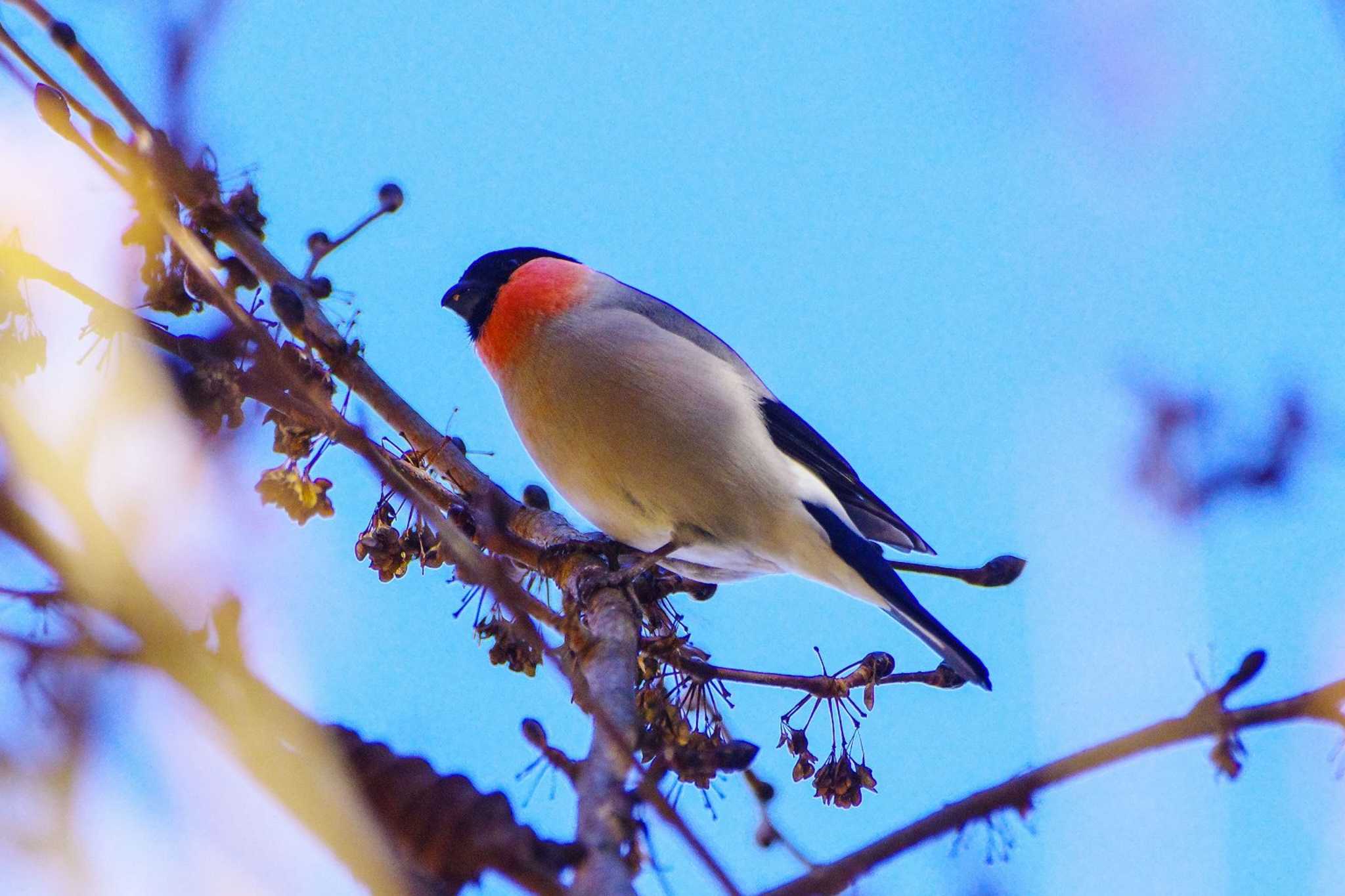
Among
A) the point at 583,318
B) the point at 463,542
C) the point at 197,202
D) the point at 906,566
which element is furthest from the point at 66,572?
the point at 583,318

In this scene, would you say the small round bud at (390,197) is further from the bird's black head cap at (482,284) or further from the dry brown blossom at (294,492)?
the bird's black head cap at (482,284)

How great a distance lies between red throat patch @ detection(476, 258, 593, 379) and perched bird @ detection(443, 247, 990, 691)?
0.01m

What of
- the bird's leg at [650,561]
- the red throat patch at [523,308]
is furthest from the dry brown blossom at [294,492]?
the red throat patch at [523,308]

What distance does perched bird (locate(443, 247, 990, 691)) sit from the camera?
3359mm

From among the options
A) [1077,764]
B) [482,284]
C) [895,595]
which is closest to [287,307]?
[1077,764]

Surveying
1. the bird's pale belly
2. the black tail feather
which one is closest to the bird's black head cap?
the bird's pale belly

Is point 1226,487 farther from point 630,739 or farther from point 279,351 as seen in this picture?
point 279,351

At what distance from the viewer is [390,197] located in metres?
2.59

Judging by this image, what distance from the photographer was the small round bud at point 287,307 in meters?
2.21

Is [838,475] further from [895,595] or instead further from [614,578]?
[614,578]

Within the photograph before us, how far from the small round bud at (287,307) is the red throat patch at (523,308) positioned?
4.78 feet

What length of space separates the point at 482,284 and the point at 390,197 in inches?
69.8

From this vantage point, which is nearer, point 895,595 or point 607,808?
point 607,808

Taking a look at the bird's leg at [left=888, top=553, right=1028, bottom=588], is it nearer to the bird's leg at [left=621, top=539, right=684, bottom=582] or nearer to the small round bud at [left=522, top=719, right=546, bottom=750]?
the bird's leg at [left=621, top=539, right=684, bottom=582]
